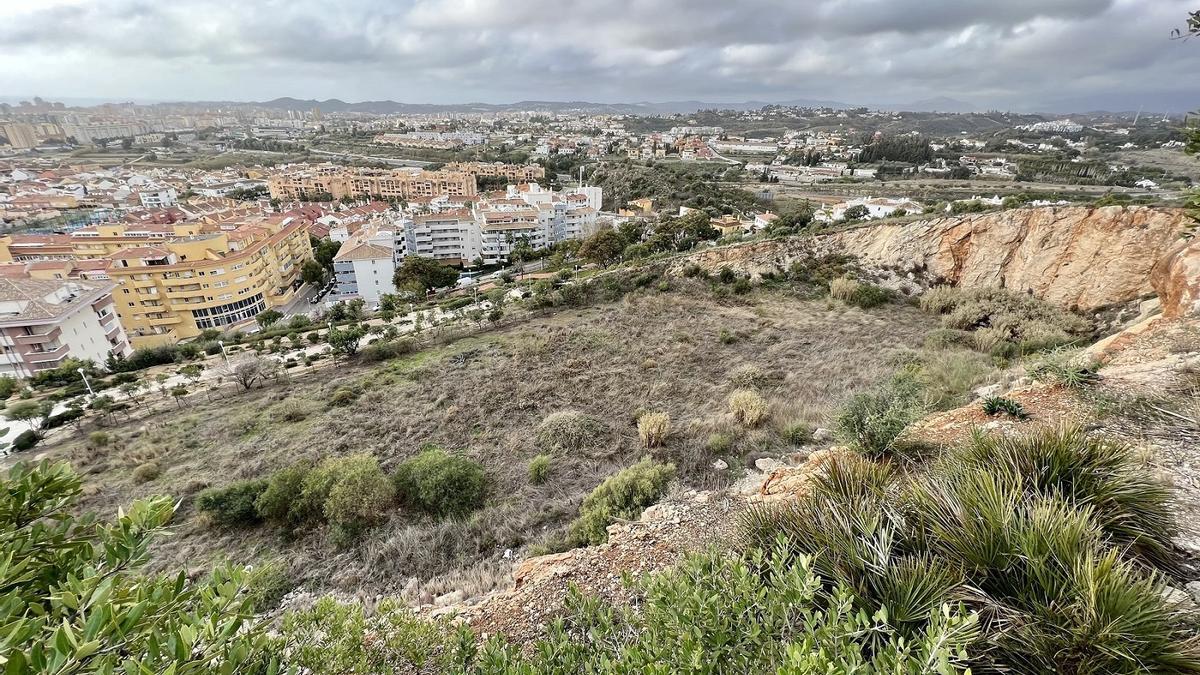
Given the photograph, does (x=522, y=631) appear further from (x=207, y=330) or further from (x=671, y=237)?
(x=207, y=330)

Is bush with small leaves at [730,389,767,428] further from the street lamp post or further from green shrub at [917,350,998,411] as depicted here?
the street lamp post

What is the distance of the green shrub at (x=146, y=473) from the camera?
426 inches

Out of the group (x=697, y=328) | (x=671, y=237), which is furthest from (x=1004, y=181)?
(x=697, y=328)

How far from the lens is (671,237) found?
30312mm

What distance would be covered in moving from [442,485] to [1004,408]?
7.62m

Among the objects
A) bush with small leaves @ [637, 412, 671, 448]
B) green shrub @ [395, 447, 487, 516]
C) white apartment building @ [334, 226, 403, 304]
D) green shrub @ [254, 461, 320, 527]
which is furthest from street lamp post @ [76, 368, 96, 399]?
bush with small leaves @ [637, 412, 671, 448]

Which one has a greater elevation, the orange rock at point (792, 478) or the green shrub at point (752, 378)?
the orange rock at point (792, 478)

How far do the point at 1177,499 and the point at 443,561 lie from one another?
662cm

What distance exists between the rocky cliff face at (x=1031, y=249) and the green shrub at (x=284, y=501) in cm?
1752

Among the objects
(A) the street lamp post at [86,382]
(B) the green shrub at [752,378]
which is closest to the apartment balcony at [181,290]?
(A) the street lamp post at [86,382]

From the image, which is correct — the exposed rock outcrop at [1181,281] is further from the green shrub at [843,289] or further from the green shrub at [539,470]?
the green shrub at [539,470]

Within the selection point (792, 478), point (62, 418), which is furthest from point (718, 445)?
point (62, 418)

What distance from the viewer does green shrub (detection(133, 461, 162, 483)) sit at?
10820 mm

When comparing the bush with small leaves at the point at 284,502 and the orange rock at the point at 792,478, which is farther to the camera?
the bush with small leaves at the point at 284,502
